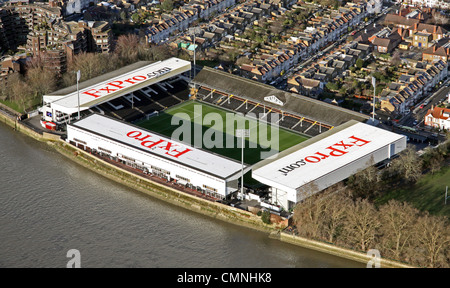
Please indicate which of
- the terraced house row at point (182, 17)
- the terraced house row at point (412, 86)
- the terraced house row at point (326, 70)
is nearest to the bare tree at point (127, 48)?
the terraced house row at point (182, 17)

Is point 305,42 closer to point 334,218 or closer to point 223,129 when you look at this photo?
point 223,129

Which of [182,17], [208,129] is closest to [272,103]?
[208,129]

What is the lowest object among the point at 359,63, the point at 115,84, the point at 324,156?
the point at 324,156

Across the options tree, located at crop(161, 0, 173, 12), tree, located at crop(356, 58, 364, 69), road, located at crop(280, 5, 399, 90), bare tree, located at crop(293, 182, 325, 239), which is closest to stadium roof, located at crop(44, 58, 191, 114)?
road, located at crop(280, 5, 399, 90)

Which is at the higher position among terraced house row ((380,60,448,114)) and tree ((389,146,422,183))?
terraced house row ((380,60,448,114))

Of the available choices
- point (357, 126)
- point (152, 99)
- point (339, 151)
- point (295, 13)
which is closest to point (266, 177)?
point (339, 151)

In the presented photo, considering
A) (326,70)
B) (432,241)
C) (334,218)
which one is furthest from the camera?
(326,70)

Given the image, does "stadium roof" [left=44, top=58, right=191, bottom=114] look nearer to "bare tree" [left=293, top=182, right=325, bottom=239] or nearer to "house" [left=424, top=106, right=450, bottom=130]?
"house" [left=424, top=106, right=450, bottom=130]
